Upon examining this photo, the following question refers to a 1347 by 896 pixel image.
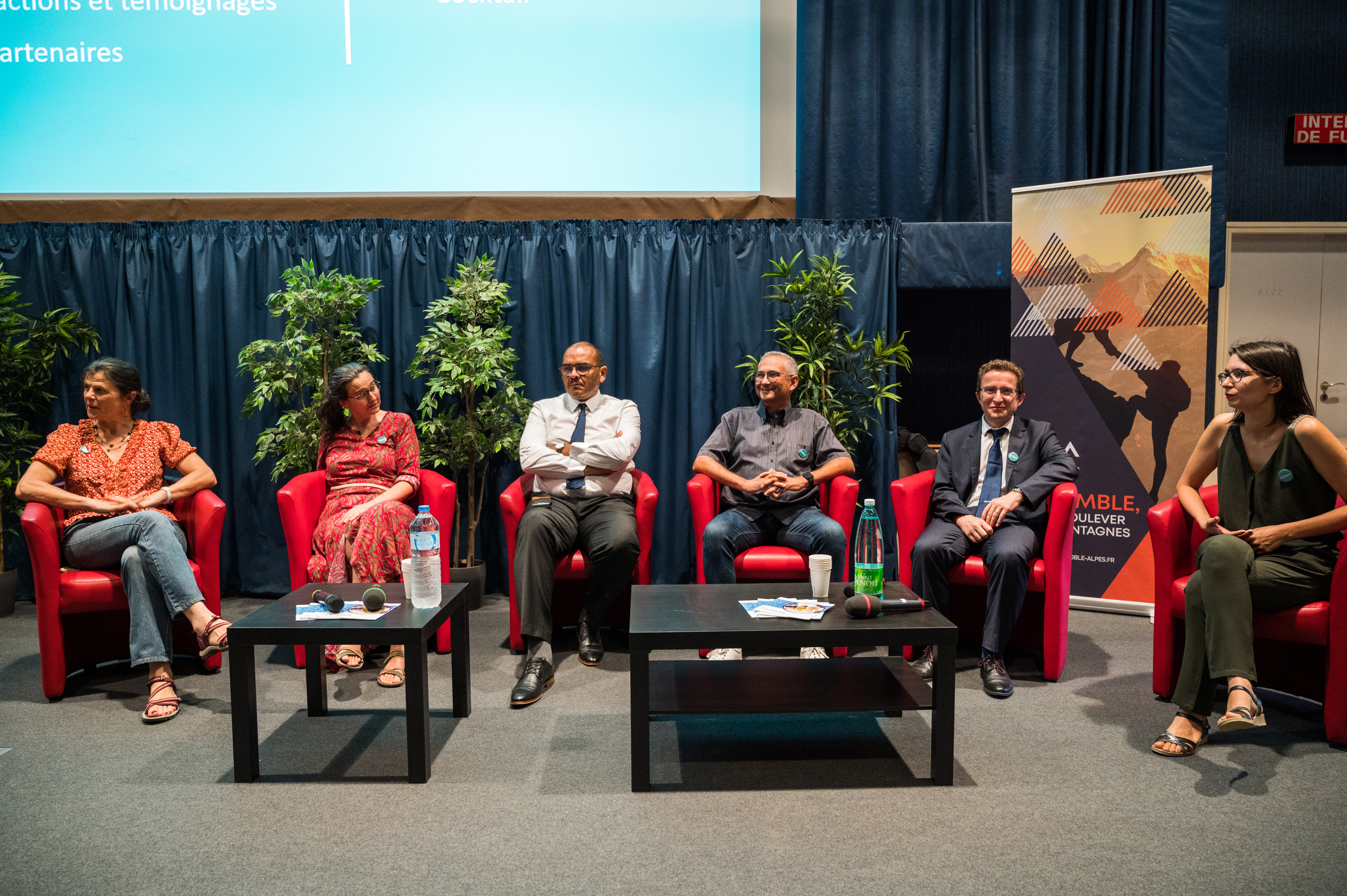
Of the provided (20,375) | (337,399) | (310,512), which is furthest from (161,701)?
(20,375)

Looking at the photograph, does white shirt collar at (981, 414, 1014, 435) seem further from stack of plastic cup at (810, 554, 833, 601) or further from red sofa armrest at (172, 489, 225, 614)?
red sofa armrest at (172, 489, 225, 614)

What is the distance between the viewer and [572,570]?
3.45 meters

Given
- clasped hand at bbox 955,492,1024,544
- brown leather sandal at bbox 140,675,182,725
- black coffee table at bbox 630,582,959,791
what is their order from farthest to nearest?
clasped hand at bbox 955,492,1024,544, brown leather sandal at bbox 140,675,182,725, black coffee table at bbox 630,582,959,791

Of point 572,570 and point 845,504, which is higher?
point 845,504

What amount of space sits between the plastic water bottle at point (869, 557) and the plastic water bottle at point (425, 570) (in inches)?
46.7

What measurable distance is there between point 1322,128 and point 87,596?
6.65 meters

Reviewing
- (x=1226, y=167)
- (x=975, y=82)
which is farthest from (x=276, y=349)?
(x=1226, y=167)

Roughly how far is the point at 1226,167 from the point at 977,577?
11.7ft

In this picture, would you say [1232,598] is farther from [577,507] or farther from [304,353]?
[304,353]

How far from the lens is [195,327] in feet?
A: 14.9

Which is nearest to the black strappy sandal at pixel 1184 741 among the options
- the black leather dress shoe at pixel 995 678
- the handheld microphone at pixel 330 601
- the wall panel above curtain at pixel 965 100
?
the black leather dress shoe at pixel 995 678

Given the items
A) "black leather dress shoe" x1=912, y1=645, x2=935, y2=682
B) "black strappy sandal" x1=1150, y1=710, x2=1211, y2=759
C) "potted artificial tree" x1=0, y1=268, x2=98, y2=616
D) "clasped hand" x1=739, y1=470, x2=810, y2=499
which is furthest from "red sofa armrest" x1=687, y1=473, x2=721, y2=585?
"potted artificial tree" x1=0, y1=268, x2=98, y2=616

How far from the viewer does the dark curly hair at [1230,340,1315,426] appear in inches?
102

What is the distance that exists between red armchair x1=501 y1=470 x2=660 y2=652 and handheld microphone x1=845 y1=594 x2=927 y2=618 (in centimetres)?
126
